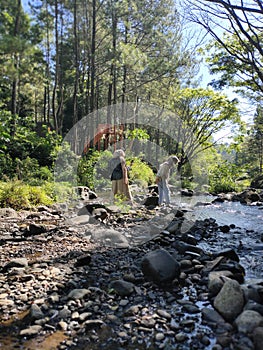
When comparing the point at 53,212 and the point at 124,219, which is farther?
the point at 53,212

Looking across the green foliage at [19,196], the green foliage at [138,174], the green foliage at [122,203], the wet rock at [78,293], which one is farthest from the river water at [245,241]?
the green foliage at [138,174]

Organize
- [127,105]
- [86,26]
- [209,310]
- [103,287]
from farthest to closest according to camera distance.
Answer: [127,105] < [86,26] < [103,287] < [209,310]

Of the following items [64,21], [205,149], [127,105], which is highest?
[64,21]

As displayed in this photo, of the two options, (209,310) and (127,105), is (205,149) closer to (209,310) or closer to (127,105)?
(127,105)

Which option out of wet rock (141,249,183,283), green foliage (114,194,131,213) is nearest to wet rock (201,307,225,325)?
wet rock (141,249,183,283)

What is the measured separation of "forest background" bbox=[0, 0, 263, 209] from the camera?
37.7ft

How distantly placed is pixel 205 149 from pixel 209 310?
29.2m

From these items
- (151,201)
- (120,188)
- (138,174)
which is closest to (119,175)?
(120,188)

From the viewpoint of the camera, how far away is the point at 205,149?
31.4 metres

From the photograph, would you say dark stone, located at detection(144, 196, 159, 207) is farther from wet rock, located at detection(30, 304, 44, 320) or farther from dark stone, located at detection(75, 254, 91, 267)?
wet rock, located at detection(30, 304, 44, 320)

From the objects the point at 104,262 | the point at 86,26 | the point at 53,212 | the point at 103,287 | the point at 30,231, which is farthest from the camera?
the point at 86,26

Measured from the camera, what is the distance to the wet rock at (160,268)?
13.0 feet

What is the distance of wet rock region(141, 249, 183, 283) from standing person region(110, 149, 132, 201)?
5650mm

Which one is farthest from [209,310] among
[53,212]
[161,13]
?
[161,13]
